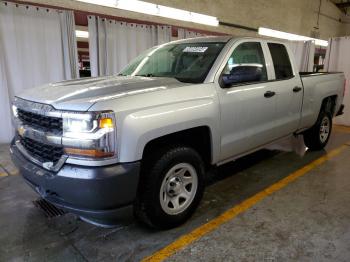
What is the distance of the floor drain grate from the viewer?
313 cm

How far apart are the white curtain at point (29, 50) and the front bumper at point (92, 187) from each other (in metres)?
4.05

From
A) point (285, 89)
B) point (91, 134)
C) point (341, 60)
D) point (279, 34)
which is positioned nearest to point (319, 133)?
point (285, 89)

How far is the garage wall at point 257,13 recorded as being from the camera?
7253mm

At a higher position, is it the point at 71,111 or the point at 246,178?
the point at 71,111

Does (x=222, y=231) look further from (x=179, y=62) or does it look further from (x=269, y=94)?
(x=179, y=62)

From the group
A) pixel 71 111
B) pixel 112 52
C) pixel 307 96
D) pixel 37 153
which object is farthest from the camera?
pixel 112 52

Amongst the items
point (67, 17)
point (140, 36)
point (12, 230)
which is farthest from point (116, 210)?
point (140, 36)

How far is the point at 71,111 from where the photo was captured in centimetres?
220

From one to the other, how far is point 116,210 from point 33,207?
1.52 meters

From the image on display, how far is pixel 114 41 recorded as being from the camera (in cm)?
698

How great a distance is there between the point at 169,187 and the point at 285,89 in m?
2.17

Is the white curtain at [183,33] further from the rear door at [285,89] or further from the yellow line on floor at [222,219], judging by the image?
the yellow line on floor at [222,219]

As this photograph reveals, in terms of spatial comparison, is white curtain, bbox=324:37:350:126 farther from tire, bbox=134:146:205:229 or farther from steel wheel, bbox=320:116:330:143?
tire, bbox=134:146:205:229

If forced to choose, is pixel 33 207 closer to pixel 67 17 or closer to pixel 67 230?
pixel 67 230
